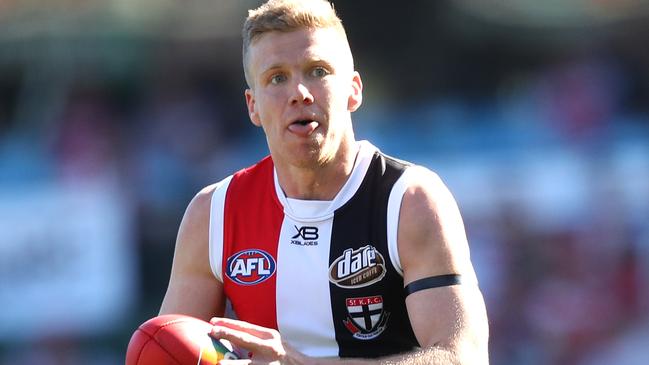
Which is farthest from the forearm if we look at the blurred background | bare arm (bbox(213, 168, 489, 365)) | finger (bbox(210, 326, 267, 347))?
the blurred background

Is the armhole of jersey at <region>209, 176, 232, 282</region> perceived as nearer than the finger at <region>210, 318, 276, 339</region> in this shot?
No

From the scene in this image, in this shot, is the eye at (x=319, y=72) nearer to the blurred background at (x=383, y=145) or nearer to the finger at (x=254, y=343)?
the finger at (x=254, y=343)

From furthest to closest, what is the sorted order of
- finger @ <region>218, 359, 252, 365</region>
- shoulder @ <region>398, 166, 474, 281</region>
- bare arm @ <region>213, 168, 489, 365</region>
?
shoulder @ <region>398, 166, 474, 281</region>, bare arm @ <region>213, 168, 489, 365</region>, finger @ <region>218, 359, 252, 365</region>

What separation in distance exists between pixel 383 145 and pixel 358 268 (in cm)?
667

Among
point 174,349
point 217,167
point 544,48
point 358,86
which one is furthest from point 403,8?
point 174,349

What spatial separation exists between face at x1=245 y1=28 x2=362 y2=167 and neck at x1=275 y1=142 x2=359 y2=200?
0.15 ft

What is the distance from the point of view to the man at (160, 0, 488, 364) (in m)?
5.10

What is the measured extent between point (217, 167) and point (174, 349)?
7.46 metres

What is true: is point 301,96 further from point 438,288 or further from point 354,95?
point 438,288

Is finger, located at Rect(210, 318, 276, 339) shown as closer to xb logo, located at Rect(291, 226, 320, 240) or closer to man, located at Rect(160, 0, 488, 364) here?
man, located at Rect(160, 0, 488, 364)

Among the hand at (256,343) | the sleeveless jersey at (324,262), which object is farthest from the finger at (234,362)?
the sleeveless jersey at (324,262)

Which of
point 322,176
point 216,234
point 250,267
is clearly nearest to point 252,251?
point 250,267

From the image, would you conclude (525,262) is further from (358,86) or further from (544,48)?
(358,86)

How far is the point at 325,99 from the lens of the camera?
17.2 feet
